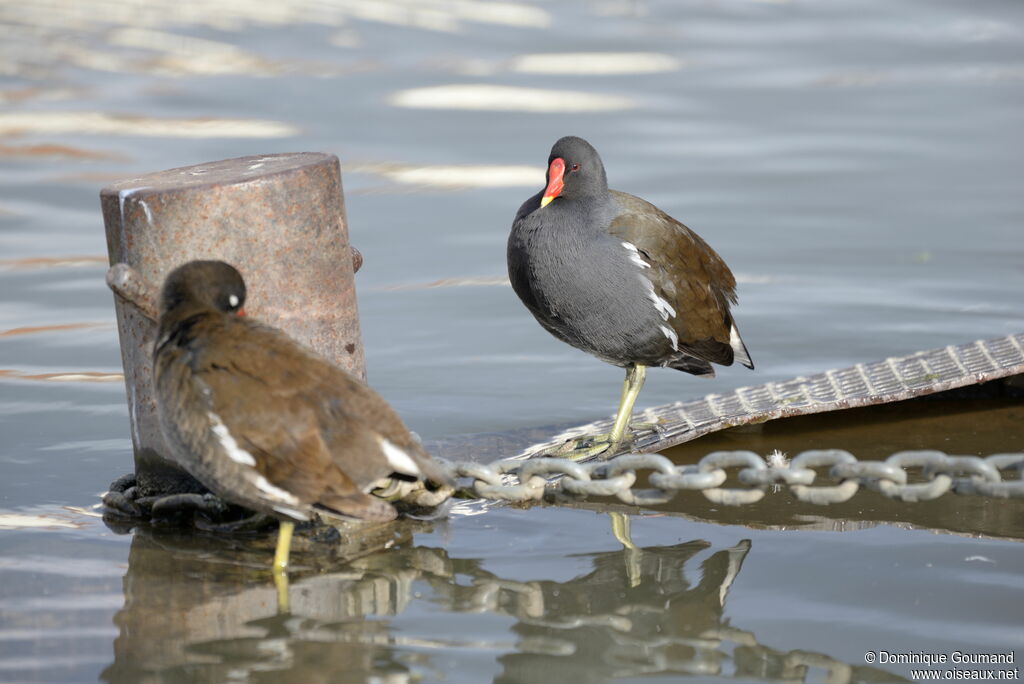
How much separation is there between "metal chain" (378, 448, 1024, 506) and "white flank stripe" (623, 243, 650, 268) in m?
1.23

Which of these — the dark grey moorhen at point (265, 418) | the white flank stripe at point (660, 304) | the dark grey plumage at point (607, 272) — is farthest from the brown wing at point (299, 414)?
the white flank stripe at point (660, 304)

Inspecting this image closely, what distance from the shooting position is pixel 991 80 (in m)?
12.0

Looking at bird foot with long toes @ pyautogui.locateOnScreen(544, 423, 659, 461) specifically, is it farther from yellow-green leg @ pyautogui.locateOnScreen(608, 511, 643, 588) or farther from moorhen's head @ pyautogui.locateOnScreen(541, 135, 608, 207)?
moorhen's head @ pyautogui.locateOnScreen(541, 135, 608, 207)

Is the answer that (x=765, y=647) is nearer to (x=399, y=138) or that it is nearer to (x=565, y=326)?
(x=565, y=326)

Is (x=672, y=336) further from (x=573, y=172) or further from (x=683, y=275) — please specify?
(x=573, y=172)

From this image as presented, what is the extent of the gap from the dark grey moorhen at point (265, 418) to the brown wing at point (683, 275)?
60.1 inches

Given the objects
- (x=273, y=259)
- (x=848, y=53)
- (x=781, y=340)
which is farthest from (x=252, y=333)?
(x=848, y=53)

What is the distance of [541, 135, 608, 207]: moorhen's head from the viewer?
476 cm

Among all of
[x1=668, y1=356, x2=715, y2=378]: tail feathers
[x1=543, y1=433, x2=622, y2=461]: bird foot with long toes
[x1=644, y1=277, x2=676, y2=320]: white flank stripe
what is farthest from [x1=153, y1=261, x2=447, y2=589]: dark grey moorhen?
[x1=668, y1=356, x2=715, y2=378]: tail feathers

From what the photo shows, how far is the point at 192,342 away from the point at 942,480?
6.01ft

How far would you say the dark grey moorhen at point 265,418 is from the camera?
11.0ft

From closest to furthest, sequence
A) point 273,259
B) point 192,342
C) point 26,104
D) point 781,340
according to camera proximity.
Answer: point 192,342 → point 273,259 → point 781,340 → point 26,104

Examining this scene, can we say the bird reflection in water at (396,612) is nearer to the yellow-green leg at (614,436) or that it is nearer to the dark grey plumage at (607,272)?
the yellow-green leg at (614,436)

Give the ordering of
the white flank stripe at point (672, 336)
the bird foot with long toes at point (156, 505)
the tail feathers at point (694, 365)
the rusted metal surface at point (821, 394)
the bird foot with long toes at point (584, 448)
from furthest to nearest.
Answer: the tail feathers at point (694, 365) → the white flank stripe at point (672, 336) → the bird foot with long toes at point (584, 448) → the rusted metal surface at point (821, 394) → the bird foot with long toes at point (156, 505)
